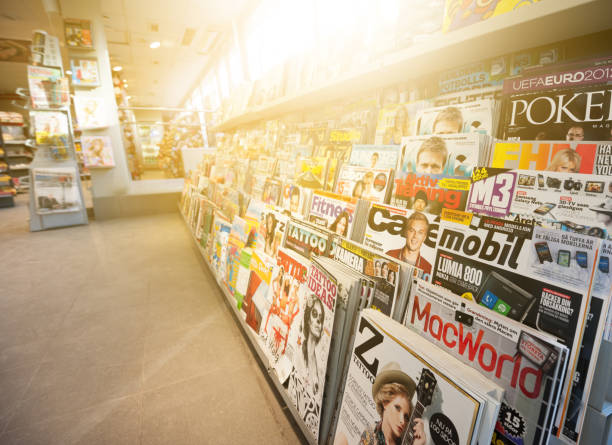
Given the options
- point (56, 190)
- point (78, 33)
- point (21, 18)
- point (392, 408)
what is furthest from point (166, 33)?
point (392, 408)

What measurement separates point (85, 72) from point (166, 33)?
178 centimetres

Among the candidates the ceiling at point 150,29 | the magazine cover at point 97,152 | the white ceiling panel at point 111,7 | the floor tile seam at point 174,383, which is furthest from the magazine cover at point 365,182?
the white ceiling panel at point 111,7

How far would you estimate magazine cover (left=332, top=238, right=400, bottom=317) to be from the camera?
758mm

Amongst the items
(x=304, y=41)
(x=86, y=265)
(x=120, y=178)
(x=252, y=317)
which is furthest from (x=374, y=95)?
(x=120, y=178)

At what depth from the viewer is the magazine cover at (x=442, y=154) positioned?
823 millimetres

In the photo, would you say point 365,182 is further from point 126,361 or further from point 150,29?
point 150,29

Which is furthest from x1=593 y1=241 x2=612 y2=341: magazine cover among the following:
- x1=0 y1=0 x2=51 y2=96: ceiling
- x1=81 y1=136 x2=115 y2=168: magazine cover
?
x1=0 y1=0 x2=51 y2=96: ceiling

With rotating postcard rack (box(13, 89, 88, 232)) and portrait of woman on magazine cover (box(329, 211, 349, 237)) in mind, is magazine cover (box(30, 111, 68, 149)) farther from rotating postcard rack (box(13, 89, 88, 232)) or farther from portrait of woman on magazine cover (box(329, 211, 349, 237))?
portrait of woman on magazine cover (box(329, 211, 349, 237))

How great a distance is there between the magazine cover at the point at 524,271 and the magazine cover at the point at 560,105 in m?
0.27

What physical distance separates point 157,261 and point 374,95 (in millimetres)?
2543

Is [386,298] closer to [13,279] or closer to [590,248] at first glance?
[590,248]

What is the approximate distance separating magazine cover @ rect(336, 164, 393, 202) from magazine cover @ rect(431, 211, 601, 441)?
0.38 m

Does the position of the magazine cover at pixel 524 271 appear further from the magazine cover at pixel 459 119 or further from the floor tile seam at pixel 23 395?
the floor tile seam at pixel 23 395

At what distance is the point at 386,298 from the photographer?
0.77 m
